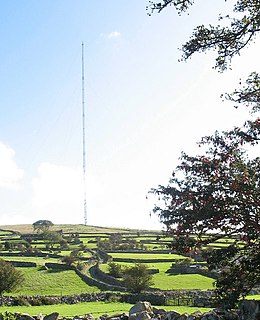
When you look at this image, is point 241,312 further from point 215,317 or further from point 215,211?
point 215,211

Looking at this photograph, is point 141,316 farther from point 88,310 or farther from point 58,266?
point 58,266

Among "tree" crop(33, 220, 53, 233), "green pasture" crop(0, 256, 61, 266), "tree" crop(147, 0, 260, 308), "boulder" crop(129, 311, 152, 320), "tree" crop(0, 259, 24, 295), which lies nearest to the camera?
"tree" crop(147, 0, 260, 308)

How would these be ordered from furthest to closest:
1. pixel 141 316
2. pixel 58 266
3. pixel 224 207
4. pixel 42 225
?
1. pixel 42 225
2. pixel 58 266
3. pixel 141 316
4. pixel 224 207

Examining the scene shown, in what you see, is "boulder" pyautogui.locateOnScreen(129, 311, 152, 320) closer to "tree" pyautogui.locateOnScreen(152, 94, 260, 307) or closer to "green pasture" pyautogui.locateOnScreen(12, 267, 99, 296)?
"tree" pyautogui.locateOnScreen(152, 94, 260, 307)

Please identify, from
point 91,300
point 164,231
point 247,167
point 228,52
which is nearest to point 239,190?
point 247,167

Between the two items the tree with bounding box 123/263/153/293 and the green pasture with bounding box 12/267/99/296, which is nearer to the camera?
the tree with bounding box 123/263/153/293

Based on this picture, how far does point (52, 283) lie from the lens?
60.0 metres

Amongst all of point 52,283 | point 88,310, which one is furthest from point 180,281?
point 88,310

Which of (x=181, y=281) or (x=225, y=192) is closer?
(x=225, y=192)

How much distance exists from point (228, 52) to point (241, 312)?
29.8 feet

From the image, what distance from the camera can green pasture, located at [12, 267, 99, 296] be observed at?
55594 mm

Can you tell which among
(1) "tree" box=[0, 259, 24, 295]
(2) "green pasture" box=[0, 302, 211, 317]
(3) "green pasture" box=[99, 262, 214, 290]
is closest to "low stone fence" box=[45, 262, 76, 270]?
(3) "green pasture" box=[99, 262, 214, 290]

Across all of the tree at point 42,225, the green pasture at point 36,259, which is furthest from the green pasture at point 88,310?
the tree at point 42,225

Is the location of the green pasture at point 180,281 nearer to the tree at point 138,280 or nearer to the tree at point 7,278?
the tree at point 138,280
